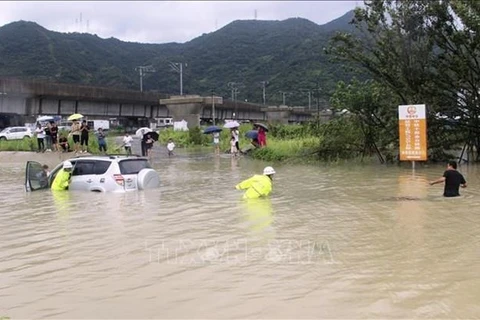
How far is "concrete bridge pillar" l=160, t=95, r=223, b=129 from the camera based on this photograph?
2120 inches

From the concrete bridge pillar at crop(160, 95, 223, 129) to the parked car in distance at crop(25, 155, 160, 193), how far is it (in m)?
37.6

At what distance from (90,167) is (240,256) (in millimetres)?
8844

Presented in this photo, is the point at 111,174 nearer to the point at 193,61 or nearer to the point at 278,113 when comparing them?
the point at 278,113

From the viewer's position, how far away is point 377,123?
24.8 m

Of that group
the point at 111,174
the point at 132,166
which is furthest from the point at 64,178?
the point at 132,166

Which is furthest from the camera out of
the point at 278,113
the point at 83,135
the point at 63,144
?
the point at 278,113

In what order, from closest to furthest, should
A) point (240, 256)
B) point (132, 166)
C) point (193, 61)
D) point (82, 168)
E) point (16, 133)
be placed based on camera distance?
point (240, 256), point (132, 166), point (82, 168), point (16, 133), point (193, 61)

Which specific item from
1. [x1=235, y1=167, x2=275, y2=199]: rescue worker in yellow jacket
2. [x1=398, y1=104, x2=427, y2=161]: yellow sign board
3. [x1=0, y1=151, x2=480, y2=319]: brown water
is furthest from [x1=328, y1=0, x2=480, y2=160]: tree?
[x1=235, y1=167, x2=275, y2=199]: rescue worker in yellow jacket

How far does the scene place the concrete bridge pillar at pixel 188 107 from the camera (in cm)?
5384

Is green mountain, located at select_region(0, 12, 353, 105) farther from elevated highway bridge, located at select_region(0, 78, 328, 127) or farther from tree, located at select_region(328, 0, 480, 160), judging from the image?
tree, located at select_region(328, 0, 480, 160)

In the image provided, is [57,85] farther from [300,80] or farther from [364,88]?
[300,80]

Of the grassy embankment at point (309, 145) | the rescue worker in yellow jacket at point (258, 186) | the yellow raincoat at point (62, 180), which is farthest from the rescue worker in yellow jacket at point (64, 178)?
the grassy embankment at point (309, 145)

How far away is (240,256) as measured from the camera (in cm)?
782

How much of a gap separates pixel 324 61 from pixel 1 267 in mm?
101409
